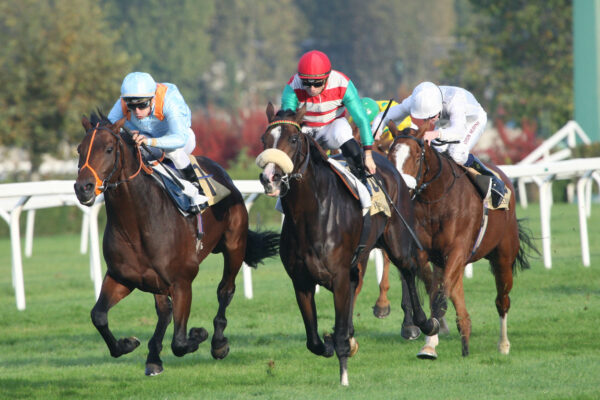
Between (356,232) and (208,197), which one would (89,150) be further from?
(356,232)

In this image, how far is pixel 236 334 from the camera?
8812mm

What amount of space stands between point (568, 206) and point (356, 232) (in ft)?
48.7

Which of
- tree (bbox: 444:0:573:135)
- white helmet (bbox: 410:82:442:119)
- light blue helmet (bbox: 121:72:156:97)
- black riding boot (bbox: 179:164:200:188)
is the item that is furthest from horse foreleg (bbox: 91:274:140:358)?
tree (bbox: 444:0:573:135)

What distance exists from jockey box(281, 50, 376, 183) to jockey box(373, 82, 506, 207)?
2.60 ft

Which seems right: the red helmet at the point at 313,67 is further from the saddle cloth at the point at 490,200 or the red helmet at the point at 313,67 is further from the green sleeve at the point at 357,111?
the saddle cloth at the point at 490,200

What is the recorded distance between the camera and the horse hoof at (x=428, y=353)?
725cm

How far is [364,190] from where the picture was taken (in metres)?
6.94

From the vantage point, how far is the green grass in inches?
254

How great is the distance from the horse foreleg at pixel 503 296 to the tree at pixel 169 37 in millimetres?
53969

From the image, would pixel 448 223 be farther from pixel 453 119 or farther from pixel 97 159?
pixel 97 159

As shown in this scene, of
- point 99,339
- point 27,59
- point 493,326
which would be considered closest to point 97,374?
point 99,339

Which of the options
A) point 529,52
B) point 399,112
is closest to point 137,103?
point 399,112

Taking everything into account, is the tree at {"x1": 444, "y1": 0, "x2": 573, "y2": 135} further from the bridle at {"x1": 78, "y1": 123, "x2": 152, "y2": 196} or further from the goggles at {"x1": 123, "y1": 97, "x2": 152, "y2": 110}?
the bridle at {"x1": 78, "y1": 123, "x2": 152, "y2": 196}

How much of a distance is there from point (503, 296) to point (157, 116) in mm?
2868
